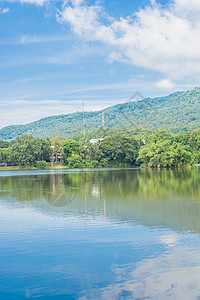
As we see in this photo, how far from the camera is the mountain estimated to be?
365 feet

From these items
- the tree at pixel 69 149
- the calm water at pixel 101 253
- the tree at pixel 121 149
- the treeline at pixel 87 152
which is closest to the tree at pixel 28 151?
the treeline at pixel 87 152

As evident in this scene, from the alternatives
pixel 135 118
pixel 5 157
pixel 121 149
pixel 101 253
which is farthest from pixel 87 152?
pixel 101 253

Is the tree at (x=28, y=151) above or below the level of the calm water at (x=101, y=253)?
above

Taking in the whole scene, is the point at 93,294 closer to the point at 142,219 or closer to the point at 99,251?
the point at 99,251

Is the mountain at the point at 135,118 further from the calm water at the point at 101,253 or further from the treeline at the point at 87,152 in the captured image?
the calm water at the point at 101,253

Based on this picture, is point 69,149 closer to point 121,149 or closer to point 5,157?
point 121,149

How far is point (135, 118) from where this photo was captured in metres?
108

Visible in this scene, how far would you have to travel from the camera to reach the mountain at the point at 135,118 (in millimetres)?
111338

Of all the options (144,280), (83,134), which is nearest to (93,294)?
(144,280)

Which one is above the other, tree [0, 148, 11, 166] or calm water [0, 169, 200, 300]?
tree [0, 148, 11, 166]

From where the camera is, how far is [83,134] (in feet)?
381

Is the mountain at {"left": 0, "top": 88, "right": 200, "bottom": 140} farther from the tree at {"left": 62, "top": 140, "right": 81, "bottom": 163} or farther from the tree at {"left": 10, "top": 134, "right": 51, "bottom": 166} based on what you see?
the tree at {"left": 10, "top": 134, "right": 51, "bottom": 166}

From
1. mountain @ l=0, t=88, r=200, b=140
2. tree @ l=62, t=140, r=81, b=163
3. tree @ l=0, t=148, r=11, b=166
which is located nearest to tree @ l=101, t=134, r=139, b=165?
tree @ l=62, t=140, r=81, b=163

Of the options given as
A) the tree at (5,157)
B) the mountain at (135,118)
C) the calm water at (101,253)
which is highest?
the mountain at (135,118)
